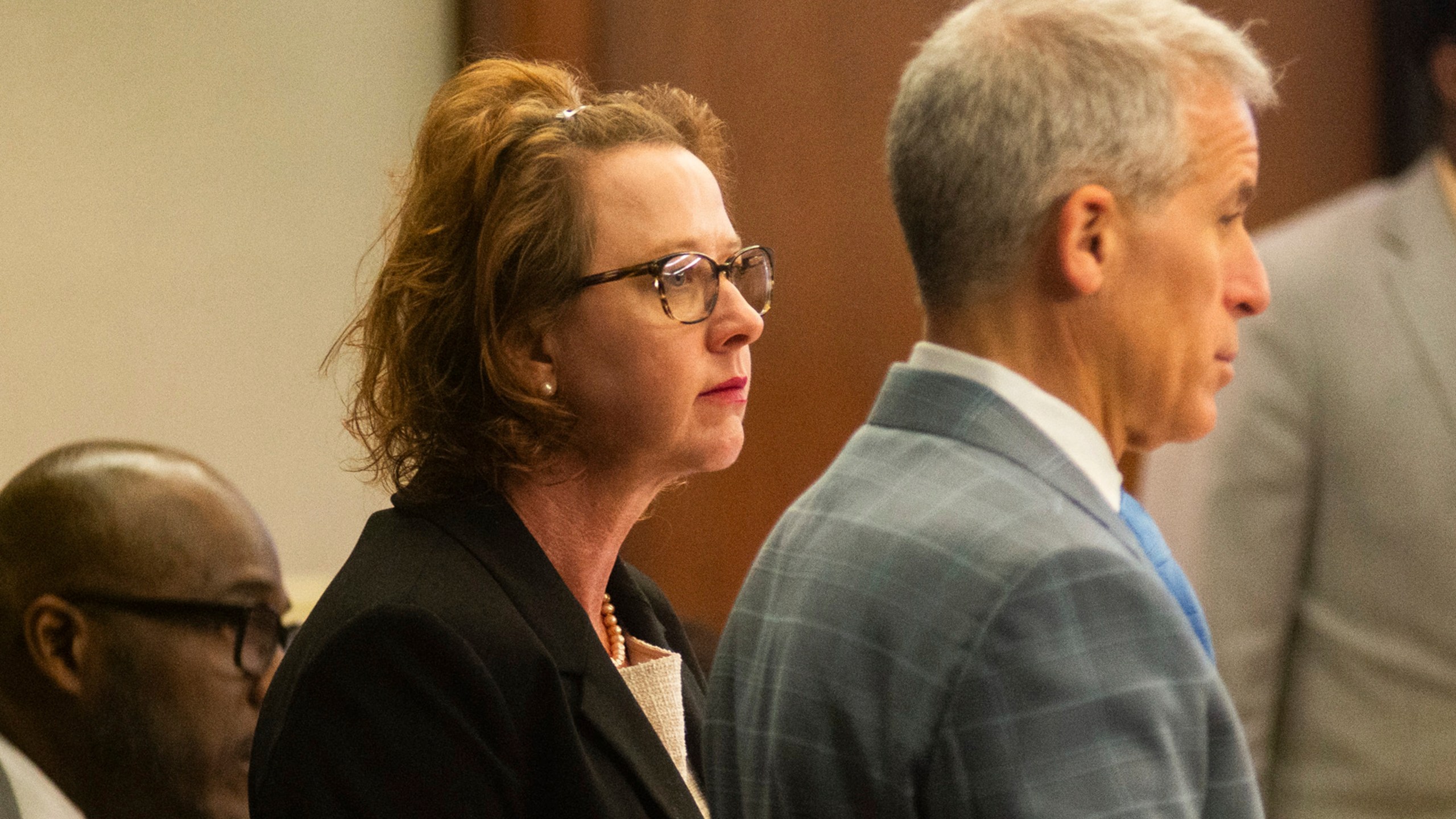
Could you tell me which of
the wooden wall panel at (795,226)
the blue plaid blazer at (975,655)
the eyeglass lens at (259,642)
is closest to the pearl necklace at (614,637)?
the eyeglass lens at (259,642)

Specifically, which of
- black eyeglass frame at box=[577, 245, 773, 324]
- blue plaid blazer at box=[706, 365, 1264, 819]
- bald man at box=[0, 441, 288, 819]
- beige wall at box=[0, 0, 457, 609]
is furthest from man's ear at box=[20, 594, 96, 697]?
blue plaid blazer at box=[706, 365, 1264, 819]

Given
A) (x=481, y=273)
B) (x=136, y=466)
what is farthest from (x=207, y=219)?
(x=481, y=273)

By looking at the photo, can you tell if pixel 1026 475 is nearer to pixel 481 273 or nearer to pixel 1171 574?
pixel 1171 574

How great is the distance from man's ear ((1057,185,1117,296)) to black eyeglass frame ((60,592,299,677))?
3.33 ft

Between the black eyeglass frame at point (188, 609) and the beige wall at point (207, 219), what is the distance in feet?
2.79

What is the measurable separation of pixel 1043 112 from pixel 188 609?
1.15 metres

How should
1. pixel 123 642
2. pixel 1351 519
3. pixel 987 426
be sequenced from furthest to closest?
pixel 123 642
pixel 1351 519
pixel 987 426

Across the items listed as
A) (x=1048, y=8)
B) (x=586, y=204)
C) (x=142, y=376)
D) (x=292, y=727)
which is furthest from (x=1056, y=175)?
(x=142, y=376)

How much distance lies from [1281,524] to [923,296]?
0.70 metres

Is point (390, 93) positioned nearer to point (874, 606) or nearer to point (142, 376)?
point (142, 376)

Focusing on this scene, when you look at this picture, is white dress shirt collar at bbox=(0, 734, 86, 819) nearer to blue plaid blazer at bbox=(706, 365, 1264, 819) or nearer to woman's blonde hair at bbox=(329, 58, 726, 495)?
woman's blonde hair at bbox=(329, 58, 726, 495)

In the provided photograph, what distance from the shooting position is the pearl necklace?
1625mm

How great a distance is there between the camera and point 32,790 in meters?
1.56

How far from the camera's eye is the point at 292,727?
126 cm
